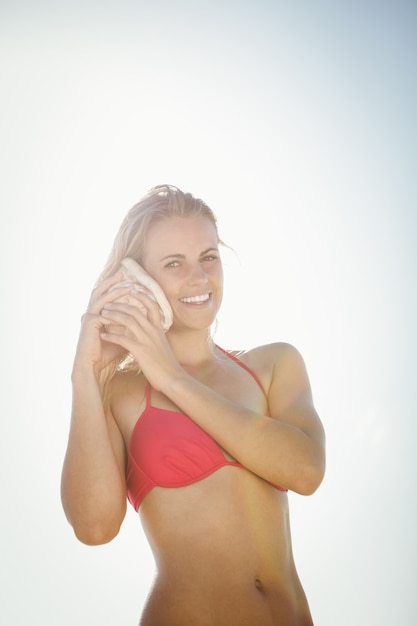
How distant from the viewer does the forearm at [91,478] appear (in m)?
2.44

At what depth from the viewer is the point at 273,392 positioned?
2.91 metres

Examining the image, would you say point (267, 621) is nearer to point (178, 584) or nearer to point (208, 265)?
point (178, 584)

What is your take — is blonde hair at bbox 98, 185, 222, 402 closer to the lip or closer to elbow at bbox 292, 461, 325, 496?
the lip

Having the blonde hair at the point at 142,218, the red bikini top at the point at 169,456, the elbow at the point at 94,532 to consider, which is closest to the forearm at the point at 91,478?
the elbow at the point at 94,532

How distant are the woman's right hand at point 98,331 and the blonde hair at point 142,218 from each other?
237mm

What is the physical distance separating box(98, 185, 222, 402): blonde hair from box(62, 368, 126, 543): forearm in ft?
1.58

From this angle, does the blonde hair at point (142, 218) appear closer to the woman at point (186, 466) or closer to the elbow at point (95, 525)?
the woman at point (186, 466)

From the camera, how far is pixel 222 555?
8.12 ft

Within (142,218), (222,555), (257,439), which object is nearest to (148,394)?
(257,439)

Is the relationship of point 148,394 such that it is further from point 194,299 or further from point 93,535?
point 93,535

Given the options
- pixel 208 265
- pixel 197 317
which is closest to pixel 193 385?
pixel 197 317

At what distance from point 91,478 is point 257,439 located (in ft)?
2.18

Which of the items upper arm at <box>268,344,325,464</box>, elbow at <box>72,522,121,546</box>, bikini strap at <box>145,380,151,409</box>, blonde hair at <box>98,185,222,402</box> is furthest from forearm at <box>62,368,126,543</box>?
upper arm at <box>268,344,325,464</box>

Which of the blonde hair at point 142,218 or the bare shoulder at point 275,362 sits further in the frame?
the blonde hair at point 142,218
